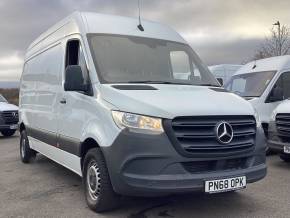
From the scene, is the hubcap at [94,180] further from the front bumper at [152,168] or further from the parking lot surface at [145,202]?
the front bumper at [152,168]

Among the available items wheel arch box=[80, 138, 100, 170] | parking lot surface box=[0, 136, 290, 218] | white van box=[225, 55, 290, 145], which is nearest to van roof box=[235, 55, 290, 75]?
white van box=[225, 55, 290, 145]

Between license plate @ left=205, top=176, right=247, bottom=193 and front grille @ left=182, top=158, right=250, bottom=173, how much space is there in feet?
0.47

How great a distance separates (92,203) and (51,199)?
43.2 inches

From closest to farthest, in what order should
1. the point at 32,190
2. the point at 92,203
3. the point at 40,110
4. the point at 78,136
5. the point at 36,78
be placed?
1. the point at 92,203
2. the point at 78,136
3. the point at 32,190
4. the point at 40,110
5. the point at 36,78

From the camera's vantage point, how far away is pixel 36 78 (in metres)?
8.90

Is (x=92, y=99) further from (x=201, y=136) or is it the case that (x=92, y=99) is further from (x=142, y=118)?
(x=201, y=136)

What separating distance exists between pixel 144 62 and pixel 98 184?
1.79m

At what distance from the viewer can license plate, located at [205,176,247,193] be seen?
15.6 feet

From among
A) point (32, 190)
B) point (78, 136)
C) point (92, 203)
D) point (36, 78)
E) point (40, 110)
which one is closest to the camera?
point (92, 203)

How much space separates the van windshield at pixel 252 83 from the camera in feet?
33.2

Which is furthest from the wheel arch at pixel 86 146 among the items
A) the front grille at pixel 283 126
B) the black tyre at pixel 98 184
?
the front grille at pixel 283 126

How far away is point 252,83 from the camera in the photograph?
10547 mm

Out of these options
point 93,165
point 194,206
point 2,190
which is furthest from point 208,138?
point 2,190

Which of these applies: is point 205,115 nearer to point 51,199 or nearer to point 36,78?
point 51,199
